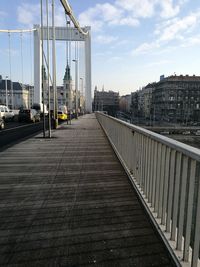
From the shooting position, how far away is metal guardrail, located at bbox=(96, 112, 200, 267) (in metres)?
2.65

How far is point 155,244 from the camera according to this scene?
3072 mm

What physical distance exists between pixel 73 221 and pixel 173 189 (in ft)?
4.18

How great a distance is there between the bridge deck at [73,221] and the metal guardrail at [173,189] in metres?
0.17

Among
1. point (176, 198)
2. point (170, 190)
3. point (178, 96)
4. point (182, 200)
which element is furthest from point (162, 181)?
point (178, 96)

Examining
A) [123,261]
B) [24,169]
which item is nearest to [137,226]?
[123,261]

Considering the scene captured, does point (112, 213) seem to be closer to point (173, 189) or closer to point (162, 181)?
point (162, 181)

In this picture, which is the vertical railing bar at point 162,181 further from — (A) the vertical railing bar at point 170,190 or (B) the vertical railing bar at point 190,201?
(B) the vertical railing bar at point 190,201

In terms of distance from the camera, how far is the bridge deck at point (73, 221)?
2855 millimetres

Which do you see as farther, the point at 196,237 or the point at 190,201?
the point at 190,201

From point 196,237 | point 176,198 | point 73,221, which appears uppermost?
point 176,198

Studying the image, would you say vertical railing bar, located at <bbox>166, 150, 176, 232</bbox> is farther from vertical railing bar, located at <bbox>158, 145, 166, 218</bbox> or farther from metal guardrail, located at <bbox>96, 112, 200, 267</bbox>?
vertical railing bar, located at <bbox>158, 145, 166, 218</bbox>

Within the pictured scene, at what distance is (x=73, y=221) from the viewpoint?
3.63m

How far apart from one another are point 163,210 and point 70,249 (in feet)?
3.78

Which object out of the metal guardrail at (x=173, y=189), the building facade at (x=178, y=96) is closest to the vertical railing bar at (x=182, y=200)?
the metal guardrail at (x=173, y=189)
